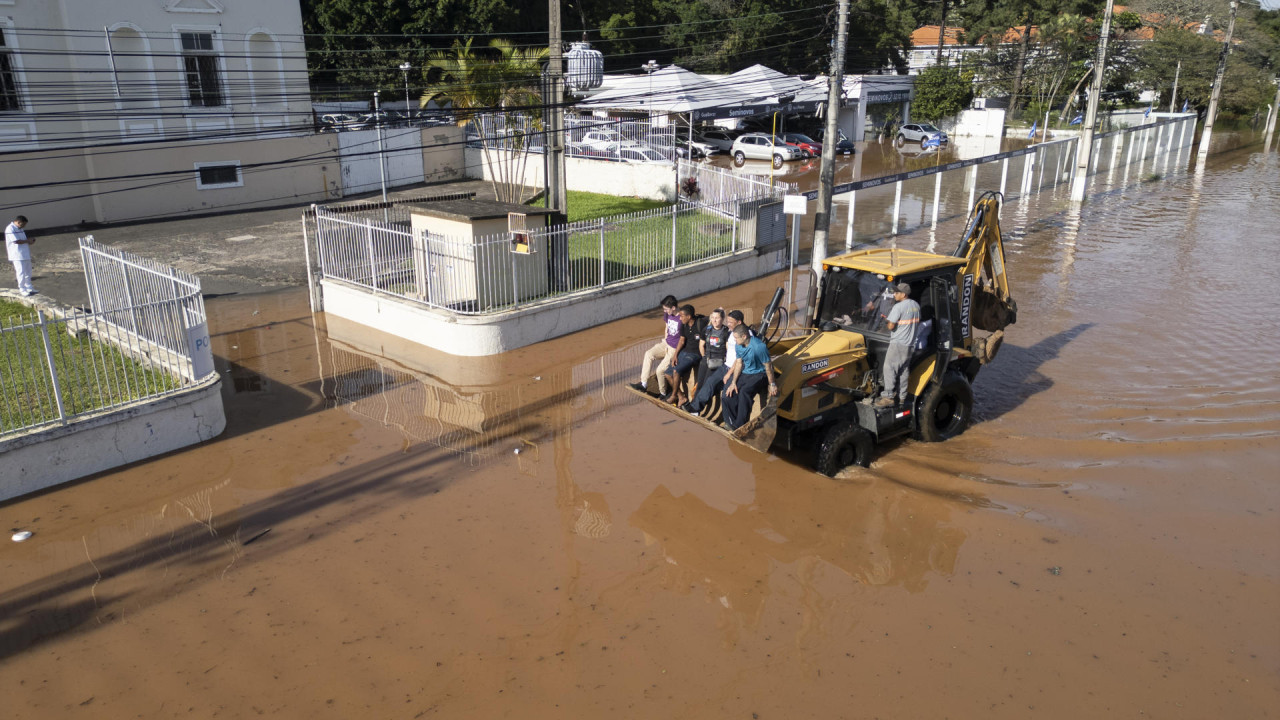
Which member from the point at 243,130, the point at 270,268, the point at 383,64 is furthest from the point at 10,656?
the point at 383,64

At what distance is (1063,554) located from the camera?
24.5ft

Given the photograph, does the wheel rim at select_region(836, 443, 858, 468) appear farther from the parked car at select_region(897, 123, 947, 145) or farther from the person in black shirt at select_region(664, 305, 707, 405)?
the parked car at select_region(897, 123, 947, 145)

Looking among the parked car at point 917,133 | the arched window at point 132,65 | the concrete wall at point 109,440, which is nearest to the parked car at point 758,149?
the parked car at point 917,133

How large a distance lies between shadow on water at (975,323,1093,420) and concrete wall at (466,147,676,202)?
13465 millimetres

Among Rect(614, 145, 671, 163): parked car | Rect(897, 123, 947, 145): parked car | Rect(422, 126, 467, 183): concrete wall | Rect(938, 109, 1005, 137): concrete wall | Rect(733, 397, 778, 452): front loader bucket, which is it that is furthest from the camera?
Rect(938, 109, 1005, 137): concrete wall

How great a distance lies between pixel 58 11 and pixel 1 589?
2233cm

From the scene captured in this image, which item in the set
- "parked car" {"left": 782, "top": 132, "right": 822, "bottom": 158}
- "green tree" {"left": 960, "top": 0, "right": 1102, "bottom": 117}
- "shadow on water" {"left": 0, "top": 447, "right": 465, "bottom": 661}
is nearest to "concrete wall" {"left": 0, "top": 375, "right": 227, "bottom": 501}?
"shadow on water" {"left": 0, "top": 447, "right": 465, "bottom": 661}

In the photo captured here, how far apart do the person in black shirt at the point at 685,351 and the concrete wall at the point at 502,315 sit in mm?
4663

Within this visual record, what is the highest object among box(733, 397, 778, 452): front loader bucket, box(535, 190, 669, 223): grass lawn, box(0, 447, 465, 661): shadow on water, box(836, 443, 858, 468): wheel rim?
box(733, 397, 778, 452): front loader bucket

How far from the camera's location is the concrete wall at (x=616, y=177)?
25.1 meters

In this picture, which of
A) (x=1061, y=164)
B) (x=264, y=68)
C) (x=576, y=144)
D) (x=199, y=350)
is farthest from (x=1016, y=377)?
(x=264, y=68)

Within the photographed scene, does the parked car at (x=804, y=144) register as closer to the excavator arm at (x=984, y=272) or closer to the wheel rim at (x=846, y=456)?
the excavator arm at (x=984, y=272)

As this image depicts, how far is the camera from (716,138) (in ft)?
130

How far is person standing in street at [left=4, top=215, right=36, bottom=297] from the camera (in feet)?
46.7
